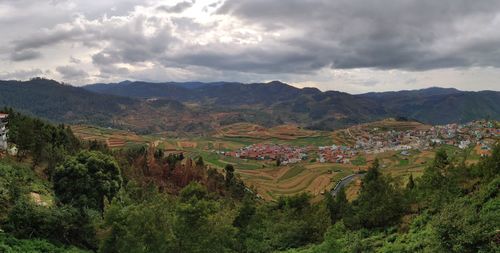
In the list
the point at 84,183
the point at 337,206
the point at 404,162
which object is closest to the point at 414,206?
the point at 337,206

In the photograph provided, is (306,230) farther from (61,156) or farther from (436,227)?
(61,156)

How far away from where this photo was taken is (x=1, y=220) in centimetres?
3188

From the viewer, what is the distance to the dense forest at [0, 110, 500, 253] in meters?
28.4

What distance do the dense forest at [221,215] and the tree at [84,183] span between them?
11 centimetres

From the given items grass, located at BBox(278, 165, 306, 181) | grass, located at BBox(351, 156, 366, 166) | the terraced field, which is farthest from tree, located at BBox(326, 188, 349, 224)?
grass, located at BBox(351, 156, 366, 166)

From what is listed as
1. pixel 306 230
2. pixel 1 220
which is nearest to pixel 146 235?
pixel 1 220

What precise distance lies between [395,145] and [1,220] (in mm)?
187475

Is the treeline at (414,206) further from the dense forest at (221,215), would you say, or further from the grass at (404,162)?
the grass at (404,162)

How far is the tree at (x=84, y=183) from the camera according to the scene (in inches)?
1812

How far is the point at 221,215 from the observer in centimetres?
3800

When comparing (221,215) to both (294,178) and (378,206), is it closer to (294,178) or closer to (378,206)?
(378,206)

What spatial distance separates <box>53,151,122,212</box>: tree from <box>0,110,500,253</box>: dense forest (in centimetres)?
11

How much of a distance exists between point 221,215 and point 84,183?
59.5ft

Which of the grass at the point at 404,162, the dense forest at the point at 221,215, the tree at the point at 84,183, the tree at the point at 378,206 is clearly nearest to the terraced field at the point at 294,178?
the grass at the point at 404,162
